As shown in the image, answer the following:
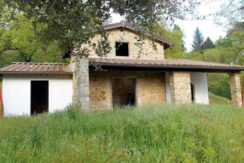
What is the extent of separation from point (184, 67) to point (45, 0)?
11357 mm

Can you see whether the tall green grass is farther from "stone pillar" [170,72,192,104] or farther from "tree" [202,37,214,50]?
"tree" [202,37,214,50]

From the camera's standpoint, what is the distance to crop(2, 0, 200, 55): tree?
15.5 feet

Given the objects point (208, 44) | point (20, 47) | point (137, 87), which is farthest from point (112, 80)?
point (208, 44)

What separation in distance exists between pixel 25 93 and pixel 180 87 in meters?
8.38

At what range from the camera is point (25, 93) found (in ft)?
45.2

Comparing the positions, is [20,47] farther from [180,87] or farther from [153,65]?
[180,87]

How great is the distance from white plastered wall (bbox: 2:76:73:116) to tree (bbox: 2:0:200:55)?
840 centimetres

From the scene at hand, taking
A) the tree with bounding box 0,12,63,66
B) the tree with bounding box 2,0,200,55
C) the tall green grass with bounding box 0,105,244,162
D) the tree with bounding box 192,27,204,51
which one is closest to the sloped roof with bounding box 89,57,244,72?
the tree with bounding box 2,0,200,55

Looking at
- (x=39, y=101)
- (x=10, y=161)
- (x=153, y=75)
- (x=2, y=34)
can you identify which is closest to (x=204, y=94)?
(x=153, y=75)

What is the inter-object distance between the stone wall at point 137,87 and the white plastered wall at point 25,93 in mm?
1410

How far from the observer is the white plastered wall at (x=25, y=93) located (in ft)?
44.4

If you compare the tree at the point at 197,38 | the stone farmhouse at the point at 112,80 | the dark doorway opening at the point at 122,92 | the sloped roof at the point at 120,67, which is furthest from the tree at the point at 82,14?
the tree at the point at 197,38

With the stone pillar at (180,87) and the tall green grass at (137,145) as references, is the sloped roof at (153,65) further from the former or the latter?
the tall green grass at (137,145)

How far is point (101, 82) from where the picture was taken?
49.9 ft
